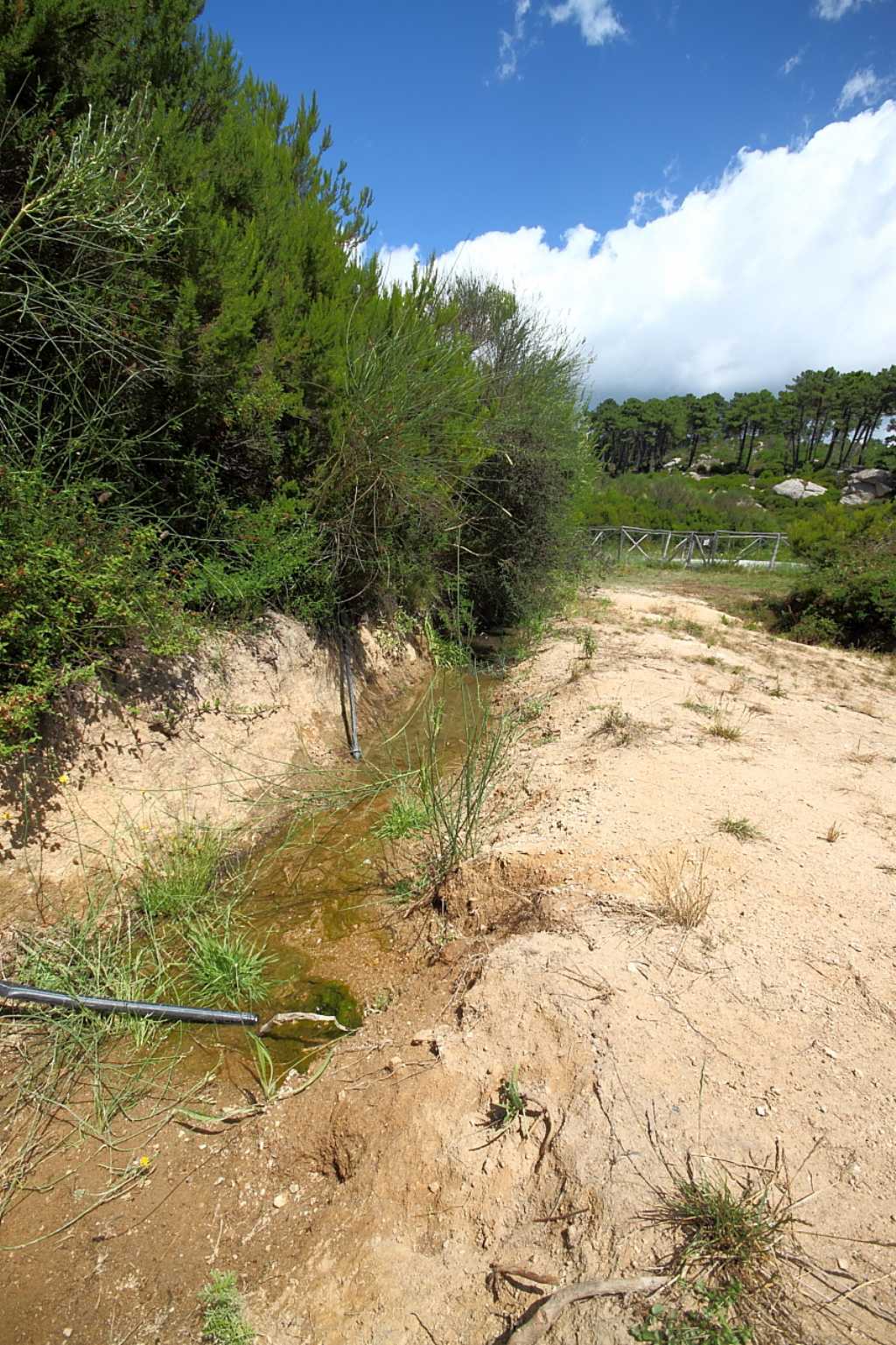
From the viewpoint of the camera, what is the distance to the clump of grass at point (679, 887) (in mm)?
3180

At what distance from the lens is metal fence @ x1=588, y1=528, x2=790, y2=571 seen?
22.6 m

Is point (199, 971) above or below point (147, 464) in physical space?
below

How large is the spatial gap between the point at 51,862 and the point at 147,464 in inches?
116

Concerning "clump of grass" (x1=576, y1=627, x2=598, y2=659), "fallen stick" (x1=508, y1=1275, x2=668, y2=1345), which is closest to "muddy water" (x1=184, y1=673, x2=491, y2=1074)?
"fallen stick" (x1=508, y1=1275, x2=668, y2=1345)

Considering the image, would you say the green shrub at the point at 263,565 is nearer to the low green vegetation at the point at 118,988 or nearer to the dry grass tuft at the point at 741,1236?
the low green vegetation at the point at 118,988

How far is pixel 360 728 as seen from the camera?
620 centimetres

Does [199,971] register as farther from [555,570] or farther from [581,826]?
[555,570]

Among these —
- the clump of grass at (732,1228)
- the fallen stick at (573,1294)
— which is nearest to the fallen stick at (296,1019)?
the fallen stick at (573,1294)

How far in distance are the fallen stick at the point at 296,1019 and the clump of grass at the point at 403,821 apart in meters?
1.47

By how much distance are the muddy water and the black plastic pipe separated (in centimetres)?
8

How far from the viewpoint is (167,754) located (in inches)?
168

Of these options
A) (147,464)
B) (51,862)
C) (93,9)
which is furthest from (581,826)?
(93,9)

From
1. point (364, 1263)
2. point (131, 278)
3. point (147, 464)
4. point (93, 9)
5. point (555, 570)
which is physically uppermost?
point (93, 9)

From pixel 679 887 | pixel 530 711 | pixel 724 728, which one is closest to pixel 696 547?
pixel 530 711
